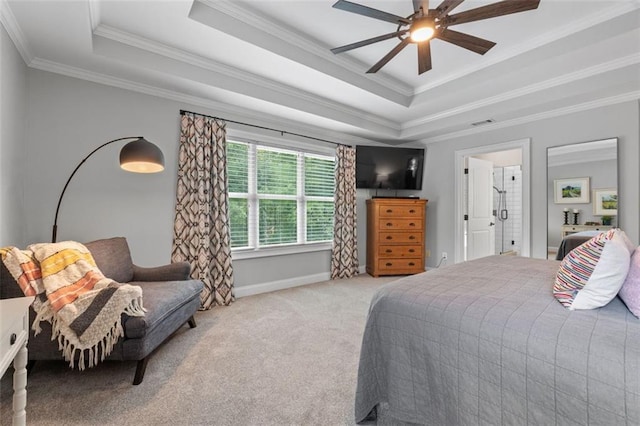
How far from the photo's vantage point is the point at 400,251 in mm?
4594

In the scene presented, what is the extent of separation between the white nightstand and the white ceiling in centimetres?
→ 185

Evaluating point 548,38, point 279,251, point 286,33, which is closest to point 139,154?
point 286,33

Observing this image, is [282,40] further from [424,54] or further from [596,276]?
[596,276]

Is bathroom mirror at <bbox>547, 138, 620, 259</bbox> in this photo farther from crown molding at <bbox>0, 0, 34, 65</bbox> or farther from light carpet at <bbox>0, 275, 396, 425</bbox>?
crown molding at <bbox>0, 0, 34, 65</bbox>

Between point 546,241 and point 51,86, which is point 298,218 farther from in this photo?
point 546,241

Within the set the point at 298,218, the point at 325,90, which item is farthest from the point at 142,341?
the point at 325,90

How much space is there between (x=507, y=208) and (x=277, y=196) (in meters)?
5.38

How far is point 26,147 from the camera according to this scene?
2.39 metres

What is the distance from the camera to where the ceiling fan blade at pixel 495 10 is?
A: 161 cm

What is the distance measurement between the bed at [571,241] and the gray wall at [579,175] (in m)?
0.10

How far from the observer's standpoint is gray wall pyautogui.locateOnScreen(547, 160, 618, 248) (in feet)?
10.5

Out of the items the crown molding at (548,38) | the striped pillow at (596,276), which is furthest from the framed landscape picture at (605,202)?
the striped pillow at (596,276)

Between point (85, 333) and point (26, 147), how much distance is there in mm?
1839

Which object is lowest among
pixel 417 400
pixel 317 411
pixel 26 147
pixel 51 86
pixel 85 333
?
pixel 317 411
